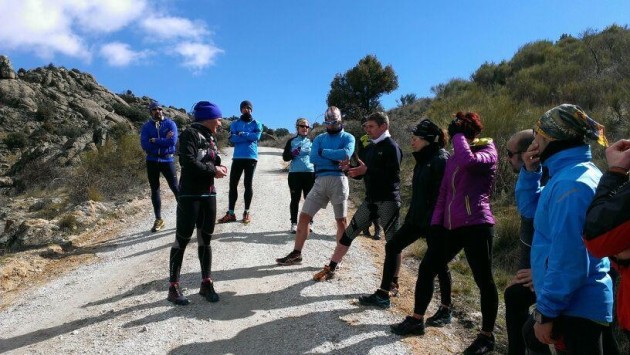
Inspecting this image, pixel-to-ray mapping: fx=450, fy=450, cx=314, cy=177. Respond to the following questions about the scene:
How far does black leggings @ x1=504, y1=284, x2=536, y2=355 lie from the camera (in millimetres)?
3018

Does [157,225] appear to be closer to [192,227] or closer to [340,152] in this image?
[192,227]

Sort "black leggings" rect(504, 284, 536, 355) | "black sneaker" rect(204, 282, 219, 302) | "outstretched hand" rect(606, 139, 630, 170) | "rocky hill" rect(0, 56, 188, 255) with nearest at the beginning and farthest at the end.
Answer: "outstretched hand" rect(606, 139, 630, 170) → "black leggings" rect(504, 284, 536, 355) → "black sneaker" rect(204, 282, 219, 302) → "rocky hill" rect(0, 56, 188, 255)

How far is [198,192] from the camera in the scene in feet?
15.5

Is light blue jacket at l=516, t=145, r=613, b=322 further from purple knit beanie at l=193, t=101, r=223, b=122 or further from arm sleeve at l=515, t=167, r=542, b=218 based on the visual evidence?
purple knit beanie at l=193, t=101, r=223, b=122

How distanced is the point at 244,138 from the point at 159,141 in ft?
4.55

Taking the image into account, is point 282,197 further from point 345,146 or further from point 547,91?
point 547,91

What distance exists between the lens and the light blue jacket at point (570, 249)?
2.19 meters

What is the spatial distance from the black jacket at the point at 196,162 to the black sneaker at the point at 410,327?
7.83 ft

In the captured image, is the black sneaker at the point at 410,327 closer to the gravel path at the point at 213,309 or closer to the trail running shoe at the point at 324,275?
the gravel path at the point at 213,309

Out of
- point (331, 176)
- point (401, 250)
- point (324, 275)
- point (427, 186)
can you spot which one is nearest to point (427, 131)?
point (427, 186)

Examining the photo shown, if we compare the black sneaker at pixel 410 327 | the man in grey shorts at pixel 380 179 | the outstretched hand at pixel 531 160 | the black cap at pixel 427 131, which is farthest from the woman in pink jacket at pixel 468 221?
the man in grey shorts at pixel 380 179

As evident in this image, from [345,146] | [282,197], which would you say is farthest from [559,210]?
[282,197]

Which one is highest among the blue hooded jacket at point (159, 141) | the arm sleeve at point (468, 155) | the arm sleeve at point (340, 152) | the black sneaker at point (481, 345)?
the blue hooded jacket at point (159, 141)

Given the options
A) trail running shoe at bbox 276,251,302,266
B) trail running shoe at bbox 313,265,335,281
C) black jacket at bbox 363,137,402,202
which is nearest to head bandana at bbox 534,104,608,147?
black jacket at bbox 363,137,402,202
